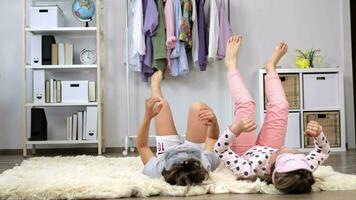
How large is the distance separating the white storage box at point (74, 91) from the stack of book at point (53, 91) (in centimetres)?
3

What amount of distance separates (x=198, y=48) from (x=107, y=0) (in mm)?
931

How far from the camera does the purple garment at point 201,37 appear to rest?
12.0 ft

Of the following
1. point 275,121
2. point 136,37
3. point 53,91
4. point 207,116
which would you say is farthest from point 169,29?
point 207,116

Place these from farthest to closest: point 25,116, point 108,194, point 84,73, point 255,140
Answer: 1. point 84,73
2. point 25,116
3. point 255,140
4. point 108,194

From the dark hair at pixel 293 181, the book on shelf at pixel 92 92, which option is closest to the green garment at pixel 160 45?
the book on shelf at pixel 92 92

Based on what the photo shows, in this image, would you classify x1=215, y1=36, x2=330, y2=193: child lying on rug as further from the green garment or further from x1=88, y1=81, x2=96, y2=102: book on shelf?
x1=88, y1=81, x2=96, y2=102: book on shelf

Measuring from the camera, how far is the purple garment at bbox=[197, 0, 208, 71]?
367cm

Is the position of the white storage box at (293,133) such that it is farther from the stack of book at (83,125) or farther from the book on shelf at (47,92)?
the book on shelf at (47,92)

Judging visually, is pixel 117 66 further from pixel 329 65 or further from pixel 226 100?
pixel 329 65

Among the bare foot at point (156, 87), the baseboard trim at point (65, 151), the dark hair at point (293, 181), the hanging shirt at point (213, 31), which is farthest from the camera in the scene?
the baseboard trim at point (65, 151)

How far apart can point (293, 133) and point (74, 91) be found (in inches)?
67.5

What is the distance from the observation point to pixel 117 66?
13.0ft

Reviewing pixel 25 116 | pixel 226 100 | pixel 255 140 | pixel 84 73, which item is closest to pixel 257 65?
pixel 226 100

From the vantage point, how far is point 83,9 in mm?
3682
